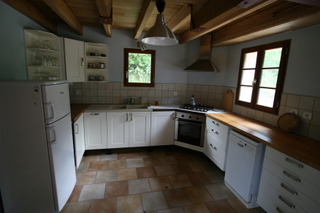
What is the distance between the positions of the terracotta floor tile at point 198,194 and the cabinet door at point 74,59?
8.33ft

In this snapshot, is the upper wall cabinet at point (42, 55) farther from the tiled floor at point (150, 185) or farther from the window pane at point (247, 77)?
the window pane at point (247, 77)

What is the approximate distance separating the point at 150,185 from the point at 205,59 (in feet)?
8.14

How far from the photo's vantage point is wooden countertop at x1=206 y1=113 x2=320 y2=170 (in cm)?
134

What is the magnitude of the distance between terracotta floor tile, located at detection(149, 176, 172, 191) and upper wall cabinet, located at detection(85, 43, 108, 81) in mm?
2091

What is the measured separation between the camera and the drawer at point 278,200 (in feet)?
4.59

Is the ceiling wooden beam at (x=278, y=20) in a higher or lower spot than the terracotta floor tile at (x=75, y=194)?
higher

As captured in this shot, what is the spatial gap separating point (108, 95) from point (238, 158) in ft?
8.47

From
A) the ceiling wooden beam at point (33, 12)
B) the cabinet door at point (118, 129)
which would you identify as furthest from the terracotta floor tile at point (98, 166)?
the ceiling wooden beam at point (33, 12)

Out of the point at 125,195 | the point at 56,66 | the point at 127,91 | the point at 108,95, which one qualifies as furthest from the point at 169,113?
the point at 56,66

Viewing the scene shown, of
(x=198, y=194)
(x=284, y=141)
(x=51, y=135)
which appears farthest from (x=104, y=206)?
(x=284, y=141)

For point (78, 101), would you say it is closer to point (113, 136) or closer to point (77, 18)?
point (113, 136)

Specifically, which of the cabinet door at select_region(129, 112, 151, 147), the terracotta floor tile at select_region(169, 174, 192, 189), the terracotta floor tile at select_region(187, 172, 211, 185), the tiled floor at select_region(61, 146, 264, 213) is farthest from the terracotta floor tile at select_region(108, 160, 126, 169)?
the terracotta floor tile at select_region(187, 172, 211, 185)

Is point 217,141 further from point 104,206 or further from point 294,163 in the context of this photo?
point 104,206

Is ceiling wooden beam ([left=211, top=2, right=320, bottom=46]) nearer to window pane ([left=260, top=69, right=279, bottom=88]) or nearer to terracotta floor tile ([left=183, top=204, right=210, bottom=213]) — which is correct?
window pane ([left=260, top=69, right=279, bottom=88])
